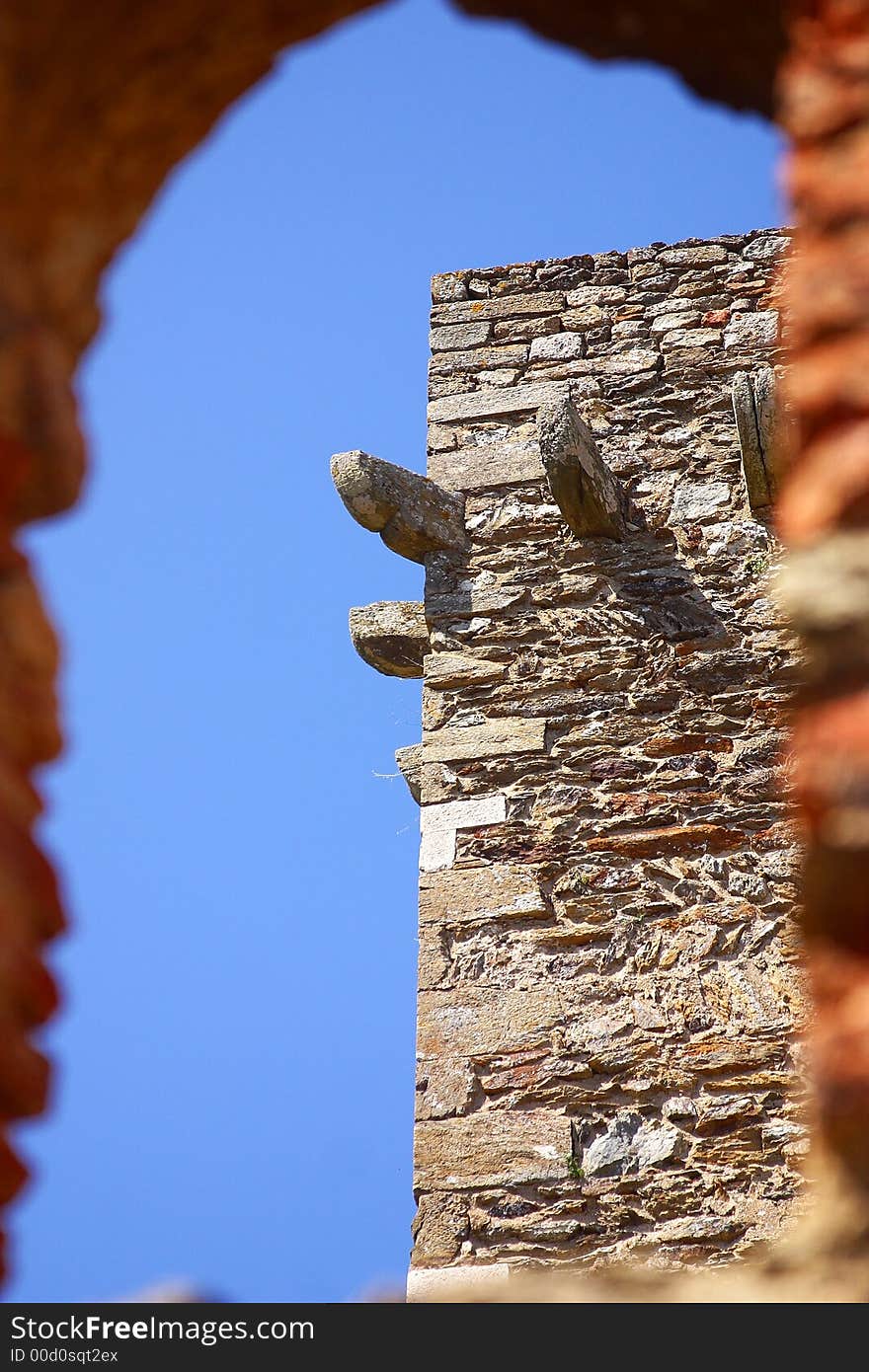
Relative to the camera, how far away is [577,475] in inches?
223

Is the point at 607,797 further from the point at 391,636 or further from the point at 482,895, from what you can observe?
the point at 391,636

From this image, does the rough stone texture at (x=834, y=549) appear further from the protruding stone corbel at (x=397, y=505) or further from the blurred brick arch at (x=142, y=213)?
the protruding stone corbel at (x=397, y=505)

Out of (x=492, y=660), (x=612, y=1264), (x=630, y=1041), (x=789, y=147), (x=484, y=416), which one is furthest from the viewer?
(x=484, y=416)

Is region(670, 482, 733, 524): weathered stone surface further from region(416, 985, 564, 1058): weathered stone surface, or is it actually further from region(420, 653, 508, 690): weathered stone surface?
region(416, 985, 564, 1058): weathered stone surface

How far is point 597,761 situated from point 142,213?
3.39 meters

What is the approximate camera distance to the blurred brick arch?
1587 mm

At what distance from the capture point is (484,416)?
20.5 feet

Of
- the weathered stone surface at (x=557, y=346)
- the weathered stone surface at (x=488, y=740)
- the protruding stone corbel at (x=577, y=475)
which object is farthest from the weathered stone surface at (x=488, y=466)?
the weathered stone surface at (x=488, y=740)

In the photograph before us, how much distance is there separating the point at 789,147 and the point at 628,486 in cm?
396

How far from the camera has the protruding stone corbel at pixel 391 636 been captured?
600 cm

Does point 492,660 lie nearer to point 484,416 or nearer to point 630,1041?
point 484,416

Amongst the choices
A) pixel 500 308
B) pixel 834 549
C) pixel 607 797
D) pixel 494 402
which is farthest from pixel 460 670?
pixel 834 549
